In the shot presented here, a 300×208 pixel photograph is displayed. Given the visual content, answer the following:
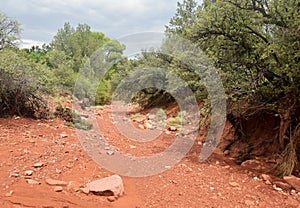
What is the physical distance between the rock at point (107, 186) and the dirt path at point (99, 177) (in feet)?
A: 0.31

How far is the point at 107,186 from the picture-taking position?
3746 mm

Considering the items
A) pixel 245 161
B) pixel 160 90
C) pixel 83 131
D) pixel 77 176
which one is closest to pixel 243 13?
pixel 245 161

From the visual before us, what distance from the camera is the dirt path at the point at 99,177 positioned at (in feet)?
11.4

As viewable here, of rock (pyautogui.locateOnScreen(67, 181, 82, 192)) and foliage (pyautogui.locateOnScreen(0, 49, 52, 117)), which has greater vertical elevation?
foliage (pyautogui.locateOnScreen(0, 49, 52, 117))

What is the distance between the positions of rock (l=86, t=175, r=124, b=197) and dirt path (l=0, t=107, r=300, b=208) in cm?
10

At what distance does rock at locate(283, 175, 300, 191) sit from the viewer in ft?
14.8

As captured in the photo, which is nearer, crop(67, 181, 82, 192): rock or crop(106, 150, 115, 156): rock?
crop(67, 181, 82, 192): rock

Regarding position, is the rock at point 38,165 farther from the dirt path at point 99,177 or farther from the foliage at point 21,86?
the foliage at point 21,86

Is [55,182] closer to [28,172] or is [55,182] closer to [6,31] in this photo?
[28,172]

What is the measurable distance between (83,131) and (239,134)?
3846mm

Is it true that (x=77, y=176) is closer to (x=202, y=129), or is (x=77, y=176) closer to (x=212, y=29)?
(x=212, y=29)

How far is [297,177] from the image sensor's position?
16.2 feet

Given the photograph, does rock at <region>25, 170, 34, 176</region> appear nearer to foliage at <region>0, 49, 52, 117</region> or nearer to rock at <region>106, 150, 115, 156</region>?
rock at <region>106, 150, 115, 156</region>

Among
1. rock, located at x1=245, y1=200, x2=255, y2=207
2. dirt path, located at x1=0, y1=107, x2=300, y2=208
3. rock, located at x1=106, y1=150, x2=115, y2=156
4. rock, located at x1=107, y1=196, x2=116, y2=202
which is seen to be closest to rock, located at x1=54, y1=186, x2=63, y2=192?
dirt path, located at x1=0, y1=107, x2=300, y2=208
